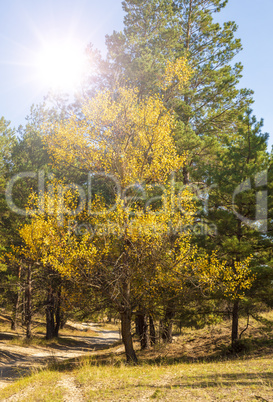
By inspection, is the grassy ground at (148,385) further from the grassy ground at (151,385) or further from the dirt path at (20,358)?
the dirt path at (20,358)

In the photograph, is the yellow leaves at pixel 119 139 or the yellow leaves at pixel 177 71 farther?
the yellow leaves at pixel 177 71

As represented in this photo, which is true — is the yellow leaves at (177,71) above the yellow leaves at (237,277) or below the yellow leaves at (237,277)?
above

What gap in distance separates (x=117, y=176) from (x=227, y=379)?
23.5 feet

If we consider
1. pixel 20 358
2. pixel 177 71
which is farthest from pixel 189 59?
pixel 20 358

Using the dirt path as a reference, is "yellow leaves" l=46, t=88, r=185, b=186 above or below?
above

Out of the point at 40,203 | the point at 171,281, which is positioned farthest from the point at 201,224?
the point at 40,203

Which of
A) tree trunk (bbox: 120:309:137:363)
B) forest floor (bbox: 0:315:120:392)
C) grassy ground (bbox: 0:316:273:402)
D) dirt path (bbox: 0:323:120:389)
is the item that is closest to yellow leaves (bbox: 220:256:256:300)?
grassy ground (bbox: 0:316:273:402)

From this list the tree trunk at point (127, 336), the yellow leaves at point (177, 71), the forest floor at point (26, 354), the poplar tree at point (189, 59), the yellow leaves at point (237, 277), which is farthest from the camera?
the poplar tree at point (189, 59)

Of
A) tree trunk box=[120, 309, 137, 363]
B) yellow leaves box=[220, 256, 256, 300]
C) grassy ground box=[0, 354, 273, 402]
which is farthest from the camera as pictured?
tree trunk box=[120, 309, 137, 363]

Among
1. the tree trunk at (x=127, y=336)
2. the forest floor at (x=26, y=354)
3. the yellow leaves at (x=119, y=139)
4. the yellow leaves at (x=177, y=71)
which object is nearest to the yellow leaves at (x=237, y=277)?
the tree trunk at (x=127, y=336)

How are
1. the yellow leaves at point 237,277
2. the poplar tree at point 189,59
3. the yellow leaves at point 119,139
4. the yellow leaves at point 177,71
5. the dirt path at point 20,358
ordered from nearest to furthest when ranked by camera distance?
the yellow leaves at point 237,277 < the yellow leaves at point 119,139 < the yellow leaves at point 177,71 < the dirt path at point 20,358 < the poplar tree at point 189,59

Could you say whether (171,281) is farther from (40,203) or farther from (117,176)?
(40,203)

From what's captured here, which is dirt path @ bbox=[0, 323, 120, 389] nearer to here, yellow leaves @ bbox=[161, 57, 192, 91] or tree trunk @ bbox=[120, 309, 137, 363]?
tree trunk @ bbox=[120, 309, 137, 363]

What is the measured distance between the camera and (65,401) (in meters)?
6.19
